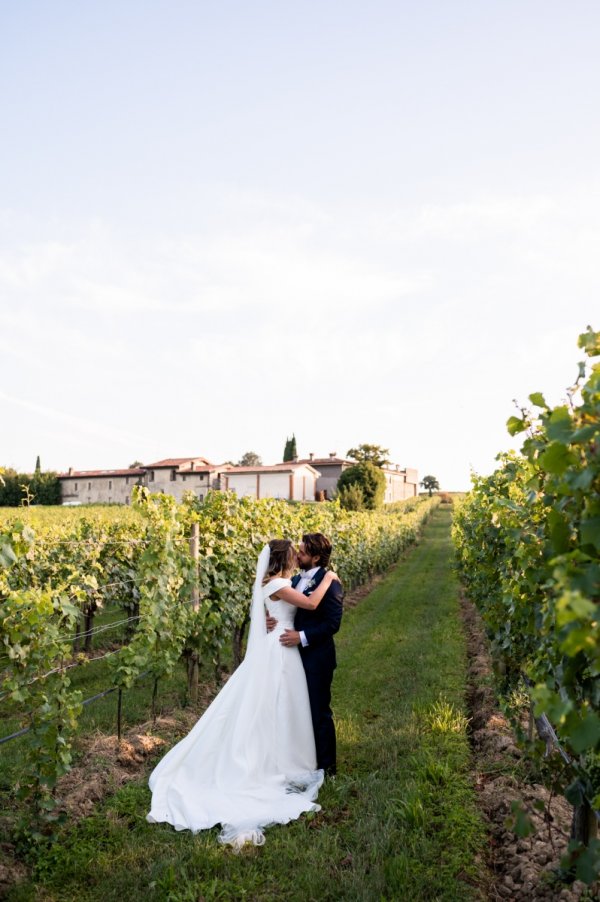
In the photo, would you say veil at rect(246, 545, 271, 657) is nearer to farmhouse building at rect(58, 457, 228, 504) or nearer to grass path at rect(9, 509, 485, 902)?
grass path at rect(9, 509, 485, 902)

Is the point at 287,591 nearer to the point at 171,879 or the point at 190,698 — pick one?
the point at 171,879

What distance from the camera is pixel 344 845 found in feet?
12.7

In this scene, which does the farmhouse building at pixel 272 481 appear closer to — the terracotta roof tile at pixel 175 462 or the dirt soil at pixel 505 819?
the terracotta roof tile at pixel 175 462

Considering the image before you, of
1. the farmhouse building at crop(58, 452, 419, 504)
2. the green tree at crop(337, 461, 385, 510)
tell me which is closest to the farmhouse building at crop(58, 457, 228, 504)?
the farmhouse building at crop(58, 452, 419, 504)

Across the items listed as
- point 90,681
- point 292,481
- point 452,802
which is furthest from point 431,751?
point 292,481

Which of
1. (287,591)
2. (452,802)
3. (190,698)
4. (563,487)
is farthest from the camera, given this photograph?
(190,698)

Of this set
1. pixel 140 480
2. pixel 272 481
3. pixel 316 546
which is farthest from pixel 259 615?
pixel 140 480

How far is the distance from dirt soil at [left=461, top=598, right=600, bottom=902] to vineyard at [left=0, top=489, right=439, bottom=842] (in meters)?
2.62

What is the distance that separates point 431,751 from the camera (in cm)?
510

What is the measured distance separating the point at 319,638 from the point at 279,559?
0.67 m

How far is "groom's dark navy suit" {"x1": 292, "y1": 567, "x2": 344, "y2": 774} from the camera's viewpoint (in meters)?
4.96

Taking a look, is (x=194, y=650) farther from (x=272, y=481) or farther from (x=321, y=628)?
(x=272, y=481)

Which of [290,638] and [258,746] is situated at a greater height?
[290,638]

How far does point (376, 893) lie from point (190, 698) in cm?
402
